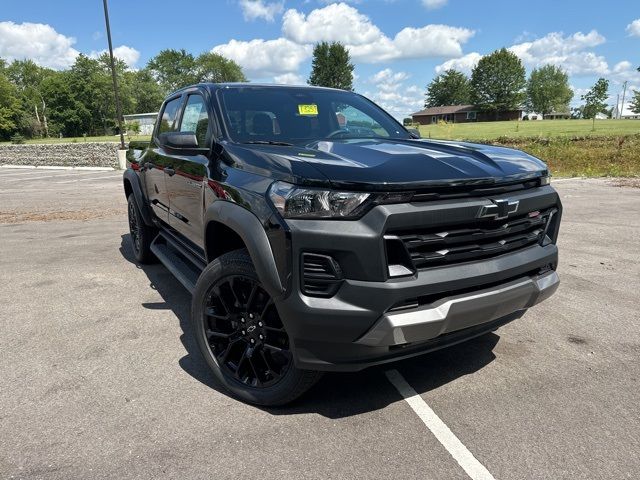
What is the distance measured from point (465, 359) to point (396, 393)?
70 centimetres

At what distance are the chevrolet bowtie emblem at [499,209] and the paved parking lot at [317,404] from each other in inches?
43.3

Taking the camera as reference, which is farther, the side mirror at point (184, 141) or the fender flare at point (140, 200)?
the fender flare at point (140, 200)

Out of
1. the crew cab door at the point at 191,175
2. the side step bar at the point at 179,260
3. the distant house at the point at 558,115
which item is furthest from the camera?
the distant house at the point at 558,115

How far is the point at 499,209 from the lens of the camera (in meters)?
2.52

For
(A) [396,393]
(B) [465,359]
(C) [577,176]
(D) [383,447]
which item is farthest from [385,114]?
(C) [577,176]

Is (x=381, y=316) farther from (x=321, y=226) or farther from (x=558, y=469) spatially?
(x=558, y=469)

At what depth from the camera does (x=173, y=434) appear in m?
2.55

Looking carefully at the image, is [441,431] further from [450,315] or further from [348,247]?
[348,247]

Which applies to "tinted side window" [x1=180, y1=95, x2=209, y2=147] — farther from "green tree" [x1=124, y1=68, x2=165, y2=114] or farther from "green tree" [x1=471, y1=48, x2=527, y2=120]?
"green tree" [x1=471, y1=48, x2=527, y2=120]

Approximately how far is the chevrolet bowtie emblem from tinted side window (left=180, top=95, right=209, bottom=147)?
6.24 feet

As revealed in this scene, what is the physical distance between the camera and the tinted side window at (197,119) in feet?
11.6

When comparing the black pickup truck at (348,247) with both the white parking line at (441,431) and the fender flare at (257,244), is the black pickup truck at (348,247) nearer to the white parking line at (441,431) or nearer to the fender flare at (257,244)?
the fender flare at (257,244)

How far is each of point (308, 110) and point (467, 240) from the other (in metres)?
1.89

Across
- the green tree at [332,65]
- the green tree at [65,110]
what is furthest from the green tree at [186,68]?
the green tree at [65,110]
